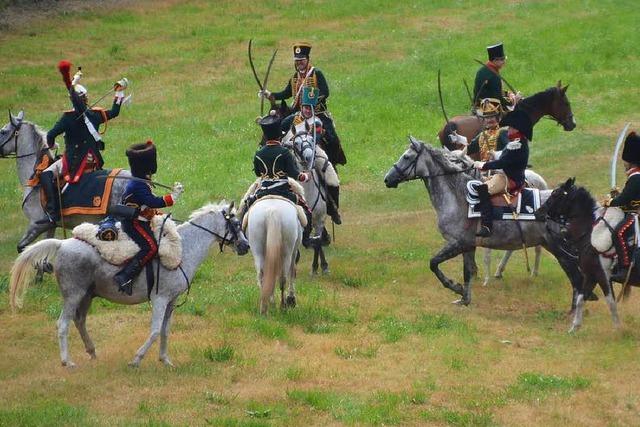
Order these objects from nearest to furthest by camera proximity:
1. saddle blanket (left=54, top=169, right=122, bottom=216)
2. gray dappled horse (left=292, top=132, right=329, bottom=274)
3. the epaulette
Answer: the epaulette
saddle blanket (left=54, top=169, right=122, bottom=216)
gray dappled horse (left=292, top=132, right=329, bottom=274)

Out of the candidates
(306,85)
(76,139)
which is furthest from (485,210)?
(76,139)

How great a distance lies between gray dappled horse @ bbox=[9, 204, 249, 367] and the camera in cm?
1391

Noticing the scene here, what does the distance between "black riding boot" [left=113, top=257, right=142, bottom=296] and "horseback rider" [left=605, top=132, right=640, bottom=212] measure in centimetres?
696

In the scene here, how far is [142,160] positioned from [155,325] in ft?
6.89

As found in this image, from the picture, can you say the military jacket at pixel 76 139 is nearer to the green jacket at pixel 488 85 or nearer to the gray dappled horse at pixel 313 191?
the gray dappled horse at pixel 313 191

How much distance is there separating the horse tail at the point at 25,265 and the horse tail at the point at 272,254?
3.46m

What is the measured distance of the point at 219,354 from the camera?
1500cm

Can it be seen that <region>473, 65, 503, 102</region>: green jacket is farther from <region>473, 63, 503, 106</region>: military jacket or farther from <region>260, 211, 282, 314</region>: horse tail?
<region>260, 211, 282, 314</region>: horse tail

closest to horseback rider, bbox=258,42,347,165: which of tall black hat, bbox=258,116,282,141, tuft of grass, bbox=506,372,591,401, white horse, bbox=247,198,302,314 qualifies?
tall black hat, bbox=258,116,282,141

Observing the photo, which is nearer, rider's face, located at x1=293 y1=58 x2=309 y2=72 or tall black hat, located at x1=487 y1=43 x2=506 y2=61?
rider's face, located at x1=293 y1=58 x2=309 y2=72

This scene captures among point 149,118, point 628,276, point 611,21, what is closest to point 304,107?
point 628,276

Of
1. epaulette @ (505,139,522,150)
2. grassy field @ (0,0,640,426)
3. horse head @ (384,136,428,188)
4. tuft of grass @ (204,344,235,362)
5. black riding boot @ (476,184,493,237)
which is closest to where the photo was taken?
grassy field @ (0,0,640,426)

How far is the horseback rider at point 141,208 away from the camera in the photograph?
46.5ft

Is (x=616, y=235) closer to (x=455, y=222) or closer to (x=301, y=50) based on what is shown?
(x=455, y=222)
